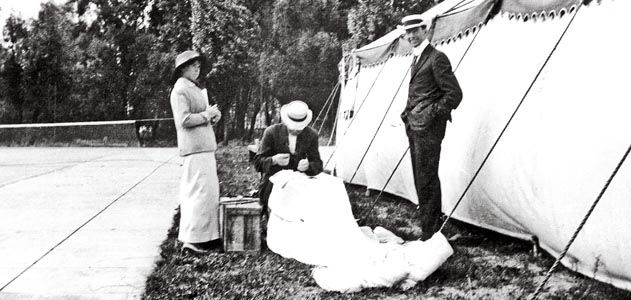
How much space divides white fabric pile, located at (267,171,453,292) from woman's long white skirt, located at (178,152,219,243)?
53 centimetres

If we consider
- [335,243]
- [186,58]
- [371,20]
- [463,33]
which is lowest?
[335,243]

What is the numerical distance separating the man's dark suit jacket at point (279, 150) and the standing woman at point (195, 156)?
69cm

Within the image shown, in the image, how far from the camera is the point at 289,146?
6.21m

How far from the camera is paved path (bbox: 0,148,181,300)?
4.60 m

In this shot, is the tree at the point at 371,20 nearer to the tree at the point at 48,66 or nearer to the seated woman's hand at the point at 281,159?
the tree at the point at 48,66

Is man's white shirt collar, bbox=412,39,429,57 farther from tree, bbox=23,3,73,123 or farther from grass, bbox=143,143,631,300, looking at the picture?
tree, bbox=23,3,73,123

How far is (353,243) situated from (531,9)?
2384 millimetres

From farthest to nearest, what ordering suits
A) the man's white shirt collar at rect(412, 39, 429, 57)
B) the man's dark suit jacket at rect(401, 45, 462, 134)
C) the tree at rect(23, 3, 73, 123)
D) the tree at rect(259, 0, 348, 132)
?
1. the tree at rect(23, 3, 73, 123)
2. the tree at rect(259, 0, 348, 132)
3. the man's white shirt collar at rect(412, 39, 429, 57)
4. the man's dark suit jacket at rect(401, 45, 462, 134)

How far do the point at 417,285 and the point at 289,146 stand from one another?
225 cm

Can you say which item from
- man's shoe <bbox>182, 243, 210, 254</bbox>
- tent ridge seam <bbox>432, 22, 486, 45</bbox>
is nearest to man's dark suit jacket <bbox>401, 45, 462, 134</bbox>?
tent ridge seam <bbox>432, 22, 486, 45</bbox>

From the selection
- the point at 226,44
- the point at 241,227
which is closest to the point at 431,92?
the point at 241,227

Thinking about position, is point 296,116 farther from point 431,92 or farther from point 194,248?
point 194,248

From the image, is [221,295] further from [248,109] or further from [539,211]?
[248,109]

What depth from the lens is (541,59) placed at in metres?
5.15
